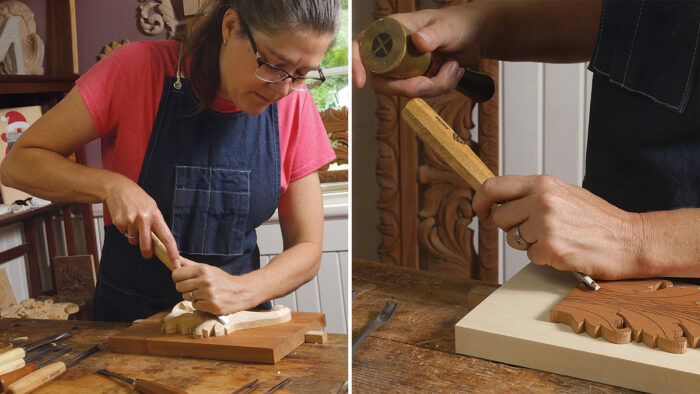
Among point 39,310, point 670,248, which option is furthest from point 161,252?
point 670,248

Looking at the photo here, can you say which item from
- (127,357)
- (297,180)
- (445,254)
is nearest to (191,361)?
(127,357)

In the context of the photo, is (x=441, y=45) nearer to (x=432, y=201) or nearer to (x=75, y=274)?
(x=75, y=274)

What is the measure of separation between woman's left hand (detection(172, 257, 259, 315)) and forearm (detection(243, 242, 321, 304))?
0.7 inches

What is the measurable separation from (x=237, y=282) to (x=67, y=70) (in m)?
0.20

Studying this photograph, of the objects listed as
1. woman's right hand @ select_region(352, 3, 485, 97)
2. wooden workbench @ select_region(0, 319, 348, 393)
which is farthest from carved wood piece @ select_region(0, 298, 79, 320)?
woman's right hand @ select_region(352, 3, 485, 97)

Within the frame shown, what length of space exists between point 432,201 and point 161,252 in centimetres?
107

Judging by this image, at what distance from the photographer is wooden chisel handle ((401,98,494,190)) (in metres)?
0.69

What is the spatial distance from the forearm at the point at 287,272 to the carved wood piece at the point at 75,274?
113 mm

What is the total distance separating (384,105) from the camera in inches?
54.7

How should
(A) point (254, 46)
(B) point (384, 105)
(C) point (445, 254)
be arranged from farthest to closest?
1. (C) point (445, 254)
2. (B) point (384, 105)
3. (A) point (254, 46)

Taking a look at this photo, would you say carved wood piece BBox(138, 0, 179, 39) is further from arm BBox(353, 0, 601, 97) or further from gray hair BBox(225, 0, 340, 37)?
arm BBox(353, 0, 601, 97)

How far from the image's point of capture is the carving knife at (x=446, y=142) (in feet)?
2.27

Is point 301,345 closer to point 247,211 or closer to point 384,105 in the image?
point 247,211

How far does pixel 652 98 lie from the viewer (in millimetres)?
768
